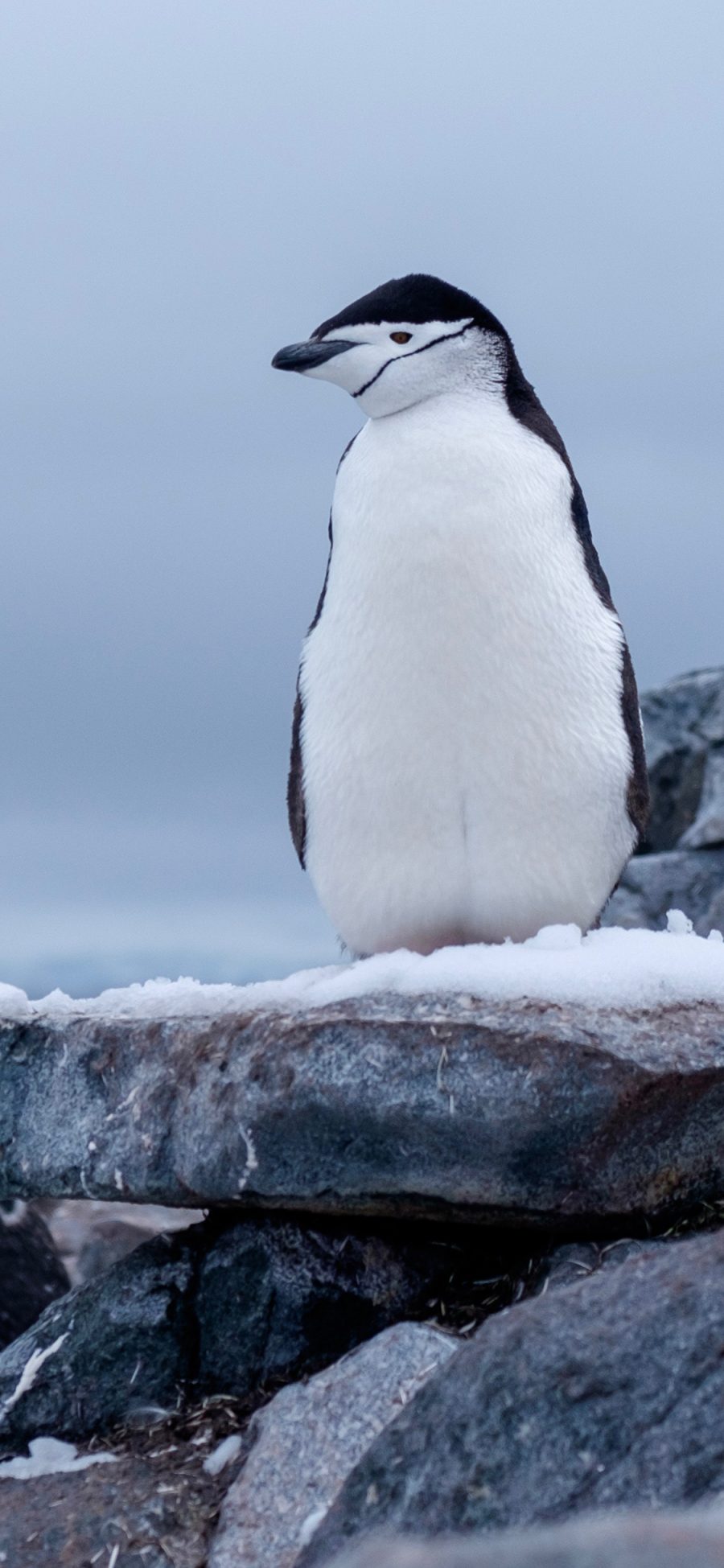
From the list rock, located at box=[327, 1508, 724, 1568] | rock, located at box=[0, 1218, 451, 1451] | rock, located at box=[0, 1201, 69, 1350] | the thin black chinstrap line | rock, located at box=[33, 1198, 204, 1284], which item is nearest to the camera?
rock, located at box=[327, 1508, 724, 1568]

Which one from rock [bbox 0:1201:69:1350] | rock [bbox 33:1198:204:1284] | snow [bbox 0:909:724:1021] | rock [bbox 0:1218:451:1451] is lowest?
rock [bbox 33:1198:204:1284]

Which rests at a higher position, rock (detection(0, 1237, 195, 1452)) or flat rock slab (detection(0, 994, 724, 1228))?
flat rock slab (detection(0, 994, 724, 1228))

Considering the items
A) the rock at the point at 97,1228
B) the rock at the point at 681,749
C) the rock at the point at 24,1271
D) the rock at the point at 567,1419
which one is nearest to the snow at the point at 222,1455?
the rock at the point at 567,1419

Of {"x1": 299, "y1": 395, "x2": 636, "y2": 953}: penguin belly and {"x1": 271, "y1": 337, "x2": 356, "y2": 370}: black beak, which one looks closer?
{"x1": 299, "y1": 395, "x2": 636, "y2": 953}: penguin belly

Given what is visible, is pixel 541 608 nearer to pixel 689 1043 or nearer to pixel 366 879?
pixel 366 879

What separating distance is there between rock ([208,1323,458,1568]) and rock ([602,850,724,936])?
12.8 m

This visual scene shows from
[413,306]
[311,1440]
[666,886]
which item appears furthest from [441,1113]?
[666,886]

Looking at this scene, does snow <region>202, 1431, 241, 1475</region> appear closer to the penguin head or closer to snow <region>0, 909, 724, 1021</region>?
snow <region>0, 909, 724, 1021</region>

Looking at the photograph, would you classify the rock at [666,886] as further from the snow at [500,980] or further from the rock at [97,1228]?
the snow at [500,980]

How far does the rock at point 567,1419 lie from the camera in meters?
2.62

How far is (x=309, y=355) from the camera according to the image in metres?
4.77

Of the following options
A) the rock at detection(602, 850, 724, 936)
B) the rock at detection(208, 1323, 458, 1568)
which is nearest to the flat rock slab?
the rock at detection(208, 1323, 458, 1568)

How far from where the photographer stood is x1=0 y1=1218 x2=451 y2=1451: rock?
4.34 metres

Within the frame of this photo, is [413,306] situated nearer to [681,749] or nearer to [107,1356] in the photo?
[107,1356]
